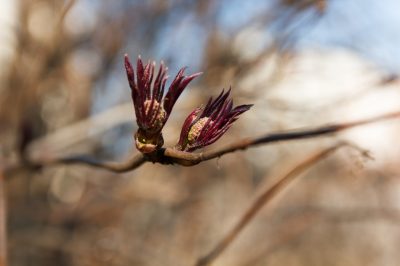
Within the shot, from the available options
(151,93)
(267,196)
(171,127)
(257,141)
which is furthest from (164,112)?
(171,127)

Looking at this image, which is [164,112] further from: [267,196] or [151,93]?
[267,196]

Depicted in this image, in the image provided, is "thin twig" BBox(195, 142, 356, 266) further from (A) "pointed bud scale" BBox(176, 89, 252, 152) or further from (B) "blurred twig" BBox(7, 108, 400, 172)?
(A) "pointed bud scale" BBox(176, 89, 252, 152)

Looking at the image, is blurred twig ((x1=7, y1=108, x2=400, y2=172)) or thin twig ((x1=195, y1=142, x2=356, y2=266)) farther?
thin twig ((x1=195, y1=142, x2=356, y2=266))

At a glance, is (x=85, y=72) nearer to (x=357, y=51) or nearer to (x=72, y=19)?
(x=72, y=19)

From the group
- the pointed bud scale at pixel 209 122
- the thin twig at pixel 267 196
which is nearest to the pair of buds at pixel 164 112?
the pointed bud scale at pixel 209 122

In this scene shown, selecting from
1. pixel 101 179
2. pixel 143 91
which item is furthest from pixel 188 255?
pixel 143 91

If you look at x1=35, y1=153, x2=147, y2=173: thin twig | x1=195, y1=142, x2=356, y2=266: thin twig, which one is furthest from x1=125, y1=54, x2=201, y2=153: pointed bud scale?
x1=195, y1=142, x2=356, y2=266: thin twig
